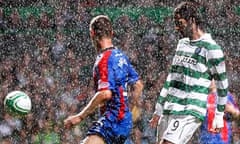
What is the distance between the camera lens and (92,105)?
607 centimetres

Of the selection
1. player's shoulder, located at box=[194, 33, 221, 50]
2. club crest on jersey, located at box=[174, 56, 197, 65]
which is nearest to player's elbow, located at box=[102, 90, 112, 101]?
club crest on jersey, located at box=[174, 56, 197, 65]

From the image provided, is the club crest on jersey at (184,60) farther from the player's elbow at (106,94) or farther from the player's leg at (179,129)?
the player's elbow at (106,94)

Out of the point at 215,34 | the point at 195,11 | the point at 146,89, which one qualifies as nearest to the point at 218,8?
the point at 215,34

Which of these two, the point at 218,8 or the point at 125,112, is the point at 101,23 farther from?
the point at 218,8

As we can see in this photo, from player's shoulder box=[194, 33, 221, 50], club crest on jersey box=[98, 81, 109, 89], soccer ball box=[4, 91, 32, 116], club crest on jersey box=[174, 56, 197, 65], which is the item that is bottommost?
soccer ball box=[4, 91, 32, 116]

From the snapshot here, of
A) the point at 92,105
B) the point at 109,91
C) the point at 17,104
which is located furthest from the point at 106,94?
the point at 17,104

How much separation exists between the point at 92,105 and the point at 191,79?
0.80 m

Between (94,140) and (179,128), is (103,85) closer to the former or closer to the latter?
(94,140)

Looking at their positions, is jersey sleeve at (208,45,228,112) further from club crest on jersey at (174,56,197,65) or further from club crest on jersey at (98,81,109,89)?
club crest on jersey at (98,81,109,89)

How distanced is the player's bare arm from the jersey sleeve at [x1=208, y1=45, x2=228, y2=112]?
0.83 meters

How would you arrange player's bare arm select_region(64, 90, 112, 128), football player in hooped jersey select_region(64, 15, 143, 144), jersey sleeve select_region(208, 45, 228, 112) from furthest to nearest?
football player in hooped jersey select_region(64, 15, 143, 144) < jersey sleeve select_region(208, 45, 228, 112) < player's bare arm select_region(64, 90, 112, 128)

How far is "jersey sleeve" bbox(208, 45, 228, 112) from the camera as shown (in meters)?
6.11

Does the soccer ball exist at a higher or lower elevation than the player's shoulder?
lower

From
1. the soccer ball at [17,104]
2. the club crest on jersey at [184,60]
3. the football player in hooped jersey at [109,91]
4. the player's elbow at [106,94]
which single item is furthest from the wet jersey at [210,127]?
the soccer ball at [17,104]
